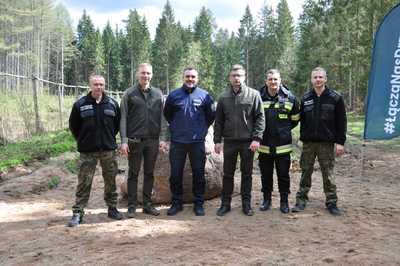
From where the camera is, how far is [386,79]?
21.7 ft

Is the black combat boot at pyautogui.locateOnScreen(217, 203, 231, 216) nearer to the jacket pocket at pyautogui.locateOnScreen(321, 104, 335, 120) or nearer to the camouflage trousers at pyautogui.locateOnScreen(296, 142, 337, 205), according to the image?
the camouflage trousers at pyautogui.locateOnScreen(296, 142, 337, 205)

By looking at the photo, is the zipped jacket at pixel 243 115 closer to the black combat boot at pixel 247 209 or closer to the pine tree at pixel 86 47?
the black combat boot at pixel 247 209

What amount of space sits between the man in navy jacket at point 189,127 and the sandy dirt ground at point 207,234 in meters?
0.46

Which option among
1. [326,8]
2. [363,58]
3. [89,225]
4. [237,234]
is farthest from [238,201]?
[326,8]

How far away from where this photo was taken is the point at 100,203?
7.44m

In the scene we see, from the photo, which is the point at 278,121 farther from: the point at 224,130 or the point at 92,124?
the point at 92,124

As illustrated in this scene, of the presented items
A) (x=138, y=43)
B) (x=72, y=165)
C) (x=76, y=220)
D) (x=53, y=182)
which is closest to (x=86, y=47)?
(x=138, y=43)

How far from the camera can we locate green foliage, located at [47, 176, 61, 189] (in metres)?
8.70

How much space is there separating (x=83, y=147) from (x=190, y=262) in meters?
2.41

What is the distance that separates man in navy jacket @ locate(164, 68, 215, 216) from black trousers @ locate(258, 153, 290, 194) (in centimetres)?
96

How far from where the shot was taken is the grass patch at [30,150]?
10203 mm

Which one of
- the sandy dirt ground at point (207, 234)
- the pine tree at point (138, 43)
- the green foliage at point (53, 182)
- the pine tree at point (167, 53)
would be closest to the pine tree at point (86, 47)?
the pine tree at point (138, 43)

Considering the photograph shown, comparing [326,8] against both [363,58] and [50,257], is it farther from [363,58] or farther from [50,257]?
[50,257]

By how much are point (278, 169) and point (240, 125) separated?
93 cm
